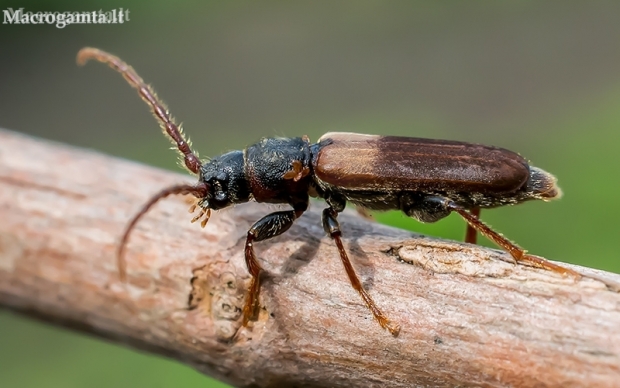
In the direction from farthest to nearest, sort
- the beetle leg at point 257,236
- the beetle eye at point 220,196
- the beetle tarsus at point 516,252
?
1. the beetle eye at point 220,196
2. the beetle leg at point 257,236
3. the beetle tarsus at point 516,252

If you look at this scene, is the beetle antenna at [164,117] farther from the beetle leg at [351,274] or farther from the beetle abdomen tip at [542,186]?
the beetle abdomen tip at [542,186]

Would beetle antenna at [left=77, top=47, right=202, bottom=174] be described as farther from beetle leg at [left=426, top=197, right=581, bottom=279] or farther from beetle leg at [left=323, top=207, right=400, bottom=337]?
beetle leg at [left=426, top=197, right=581, bottom=279]

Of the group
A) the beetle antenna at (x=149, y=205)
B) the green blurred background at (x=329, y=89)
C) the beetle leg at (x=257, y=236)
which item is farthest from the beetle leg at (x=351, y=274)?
the green blurred background at (x=329, y=89)

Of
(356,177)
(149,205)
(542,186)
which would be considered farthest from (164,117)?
(542,186)

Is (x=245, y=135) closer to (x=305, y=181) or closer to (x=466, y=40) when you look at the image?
(x=466, y=40)

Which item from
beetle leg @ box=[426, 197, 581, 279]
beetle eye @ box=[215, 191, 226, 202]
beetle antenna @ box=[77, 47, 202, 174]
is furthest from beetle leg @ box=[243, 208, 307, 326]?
beetle leg @ box=[426, 197, 581, 279]

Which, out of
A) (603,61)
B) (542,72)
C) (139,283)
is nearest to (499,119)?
(542,72)

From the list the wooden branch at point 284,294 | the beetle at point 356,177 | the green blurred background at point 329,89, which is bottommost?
the wooden branch at point 284,294
